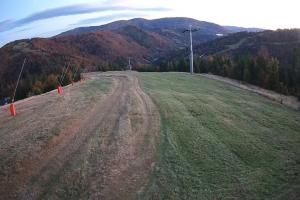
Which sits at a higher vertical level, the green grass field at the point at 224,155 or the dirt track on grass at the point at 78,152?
the dirt track on grass at the point at 78,152

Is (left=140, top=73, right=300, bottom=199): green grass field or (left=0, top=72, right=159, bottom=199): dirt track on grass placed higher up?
(left=0, top=72, right=159, bottom=199): dirt track on grass

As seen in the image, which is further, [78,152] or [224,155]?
[224,155]

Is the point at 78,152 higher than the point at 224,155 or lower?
higher

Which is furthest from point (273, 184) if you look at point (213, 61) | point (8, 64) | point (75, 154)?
point (8, 64)

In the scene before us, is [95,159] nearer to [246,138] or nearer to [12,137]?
[12,137]
